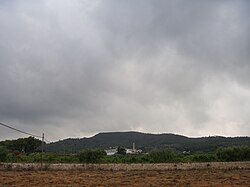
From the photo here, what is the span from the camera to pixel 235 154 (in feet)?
166

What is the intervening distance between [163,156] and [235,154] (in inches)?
372

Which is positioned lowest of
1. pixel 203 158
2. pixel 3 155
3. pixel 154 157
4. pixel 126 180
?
pixel 126 180

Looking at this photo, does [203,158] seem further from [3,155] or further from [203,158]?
[3,155]

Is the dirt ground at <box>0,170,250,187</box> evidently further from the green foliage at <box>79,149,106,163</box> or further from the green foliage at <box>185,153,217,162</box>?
the green foliage at <box>79,149,106,163</box>

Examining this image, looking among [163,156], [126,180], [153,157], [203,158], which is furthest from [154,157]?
[126,180]

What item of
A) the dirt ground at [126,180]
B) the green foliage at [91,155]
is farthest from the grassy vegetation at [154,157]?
the dirt ground at [126,180]

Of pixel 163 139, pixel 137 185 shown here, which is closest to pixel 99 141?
pixel 163 139

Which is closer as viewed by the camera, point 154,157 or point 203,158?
point 154,157

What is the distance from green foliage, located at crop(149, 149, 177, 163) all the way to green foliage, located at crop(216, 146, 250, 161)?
650 centimetres

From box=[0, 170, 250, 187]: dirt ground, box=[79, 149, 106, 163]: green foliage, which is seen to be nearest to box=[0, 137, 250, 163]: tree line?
box=[79, 149, 106, 163]: green foliage

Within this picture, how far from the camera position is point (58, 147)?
392ft

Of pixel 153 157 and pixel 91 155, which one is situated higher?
pixel 91 155

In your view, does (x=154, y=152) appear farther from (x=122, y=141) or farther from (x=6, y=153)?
(x=122, y=141)

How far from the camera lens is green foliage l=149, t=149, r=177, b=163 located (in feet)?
171
